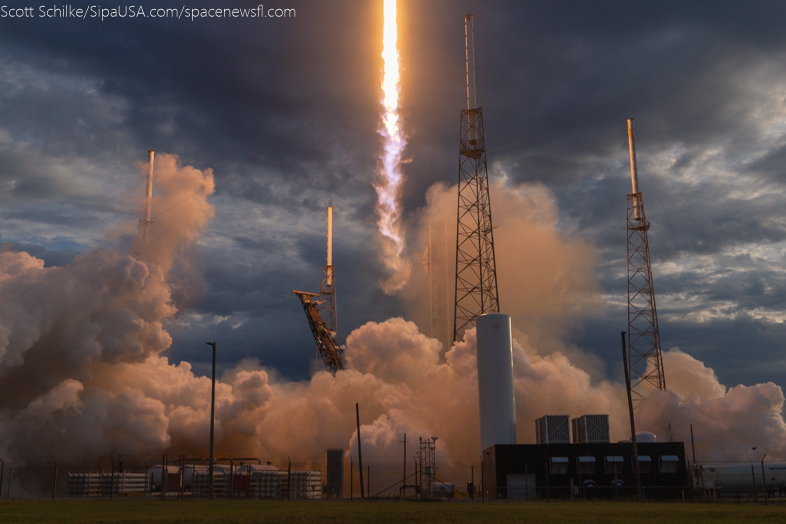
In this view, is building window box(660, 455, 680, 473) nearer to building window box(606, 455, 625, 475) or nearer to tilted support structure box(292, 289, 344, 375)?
building window box(606, 455, 625, 475)

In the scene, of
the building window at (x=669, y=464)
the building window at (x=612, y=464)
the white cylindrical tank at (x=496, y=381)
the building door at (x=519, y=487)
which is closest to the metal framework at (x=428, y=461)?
the white cylindrical tank at (x=496, y=381)

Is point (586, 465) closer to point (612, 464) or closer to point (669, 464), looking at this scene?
point (612, 464)

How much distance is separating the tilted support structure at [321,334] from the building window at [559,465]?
39644 millimetres

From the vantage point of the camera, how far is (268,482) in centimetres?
6781

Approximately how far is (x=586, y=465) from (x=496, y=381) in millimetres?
10606

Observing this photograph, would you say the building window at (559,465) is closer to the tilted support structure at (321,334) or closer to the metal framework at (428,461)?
the metal framework at (428,461)

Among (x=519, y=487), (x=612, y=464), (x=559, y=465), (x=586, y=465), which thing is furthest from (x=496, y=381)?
(x=612, y=464)

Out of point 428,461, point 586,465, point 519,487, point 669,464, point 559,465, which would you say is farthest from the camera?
point 428,461

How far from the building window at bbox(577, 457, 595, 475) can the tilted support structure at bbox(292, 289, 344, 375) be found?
40691 millimetres

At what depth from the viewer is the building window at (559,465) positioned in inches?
2234

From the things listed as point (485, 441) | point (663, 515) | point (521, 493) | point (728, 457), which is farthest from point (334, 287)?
point (663, 515)

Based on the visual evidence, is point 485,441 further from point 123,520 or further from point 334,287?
point 123,520

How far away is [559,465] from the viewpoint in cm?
5697

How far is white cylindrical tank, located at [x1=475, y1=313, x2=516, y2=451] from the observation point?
61.5 m
